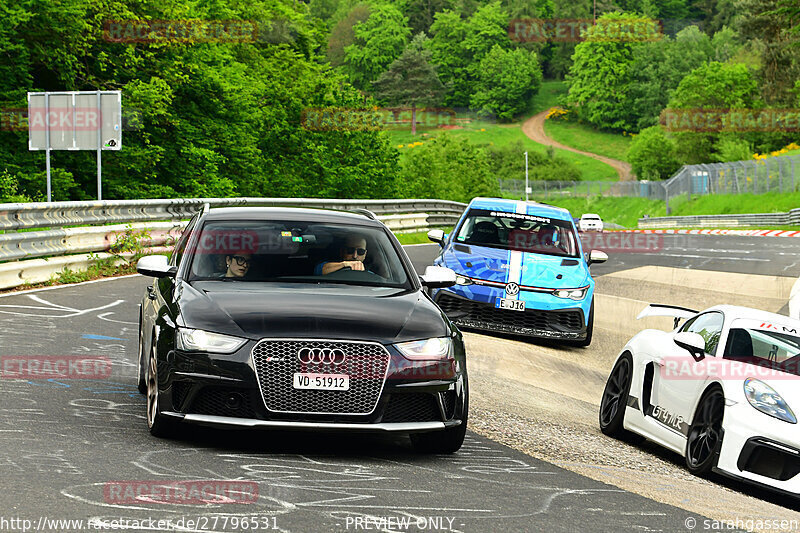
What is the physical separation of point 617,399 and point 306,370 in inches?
159

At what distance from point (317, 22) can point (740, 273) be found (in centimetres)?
6386

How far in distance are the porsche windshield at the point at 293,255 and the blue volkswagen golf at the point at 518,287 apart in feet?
22.7

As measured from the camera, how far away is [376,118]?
70.7m

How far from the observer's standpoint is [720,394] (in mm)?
8219

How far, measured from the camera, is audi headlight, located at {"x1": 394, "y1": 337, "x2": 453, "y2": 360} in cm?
713

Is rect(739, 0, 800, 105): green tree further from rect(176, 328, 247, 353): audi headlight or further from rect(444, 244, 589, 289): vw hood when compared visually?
rect(176, 328, 247, 353): audi headlight

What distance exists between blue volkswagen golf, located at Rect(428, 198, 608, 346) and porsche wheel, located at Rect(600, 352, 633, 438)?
16.2 feet

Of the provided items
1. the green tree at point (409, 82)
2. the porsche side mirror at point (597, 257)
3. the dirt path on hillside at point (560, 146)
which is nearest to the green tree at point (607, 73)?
the dirt path on hillside at point (560, 146)

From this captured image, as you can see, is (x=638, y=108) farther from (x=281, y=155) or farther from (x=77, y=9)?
(x=77, y=9)

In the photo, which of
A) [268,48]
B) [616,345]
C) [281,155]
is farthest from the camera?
[268,48]

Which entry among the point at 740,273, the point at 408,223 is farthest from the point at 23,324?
the point at 408,223

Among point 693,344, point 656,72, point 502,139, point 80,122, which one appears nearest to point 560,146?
point 502,139

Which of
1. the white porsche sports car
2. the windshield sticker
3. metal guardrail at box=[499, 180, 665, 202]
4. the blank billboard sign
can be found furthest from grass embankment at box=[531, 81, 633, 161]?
the white porsche sports car

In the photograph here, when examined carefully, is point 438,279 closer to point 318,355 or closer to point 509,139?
point 318,355
